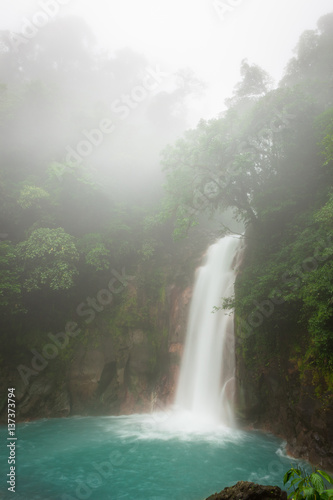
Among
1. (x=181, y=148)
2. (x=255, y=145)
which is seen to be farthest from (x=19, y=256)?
(x=255, y=145)

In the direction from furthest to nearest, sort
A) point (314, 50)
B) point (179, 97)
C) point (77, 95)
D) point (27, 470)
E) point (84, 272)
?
point (179, 97) < point (77, 95) < point (314, 50) < point (84, 272) < point (27, 470)

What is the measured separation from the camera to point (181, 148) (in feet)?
45.3

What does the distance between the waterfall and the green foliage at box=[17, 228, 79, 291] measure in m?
6.35

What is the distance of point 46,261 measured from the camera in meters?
12.8

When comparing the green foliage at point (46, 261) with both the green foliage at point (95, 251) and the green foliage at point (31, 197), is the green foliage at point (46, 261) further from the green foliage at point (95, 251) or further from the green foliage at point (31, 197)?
the green foliage at point (31, 197)

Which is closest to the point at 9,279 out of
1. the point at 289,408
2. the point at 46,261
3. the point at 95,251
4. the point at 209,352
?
the point at 46,261

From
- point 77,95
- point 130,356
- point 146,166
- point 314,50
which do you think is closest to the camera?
point 130,356

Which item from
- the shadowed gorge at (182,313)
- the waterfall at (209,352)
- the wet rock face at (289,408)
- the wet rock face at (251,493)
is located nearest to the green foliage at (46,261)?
the shadowed gorge at (182,313)

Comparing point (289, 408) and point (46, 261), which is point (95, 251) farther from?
point (289, 408)

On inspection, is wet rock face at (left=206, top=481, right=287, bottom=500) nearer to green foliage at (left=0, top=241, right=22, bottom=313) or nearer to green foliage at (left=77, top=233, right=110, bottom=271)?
green foliage at (left=0, top=241, right=22, bottom=313)

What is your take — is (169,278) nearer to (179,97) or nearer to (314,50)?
(314,50)

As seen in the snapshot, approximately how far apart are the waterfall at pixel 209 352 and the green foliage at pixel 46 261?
20.8 feet

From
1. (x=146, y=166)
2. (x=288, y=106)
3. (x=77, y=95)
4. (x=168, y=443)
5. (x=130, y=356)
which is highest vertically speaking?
(x=77, y=95)

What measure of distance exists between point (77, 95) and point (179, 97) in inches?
471
